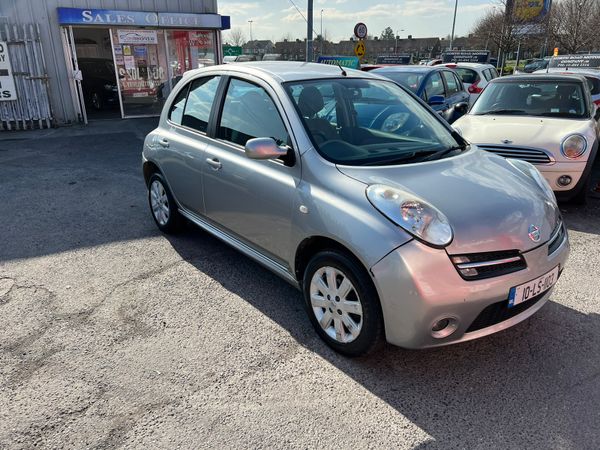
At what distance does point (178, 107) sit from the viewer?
15.1 ft

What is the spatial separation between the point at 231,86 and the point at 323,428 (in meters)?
2.67

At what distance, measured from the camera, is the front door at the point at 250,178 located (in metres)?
3.25

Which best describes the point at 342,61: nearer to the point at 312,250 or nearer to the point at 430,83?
the point at 430,83

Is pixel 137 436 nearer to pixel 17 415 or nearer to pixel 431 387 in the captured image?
pixel 17 415

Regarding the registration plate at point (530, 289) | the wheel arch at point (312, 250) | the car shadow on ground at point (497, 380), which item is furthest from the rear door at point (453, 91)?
the wheel arch at point (312, 250)

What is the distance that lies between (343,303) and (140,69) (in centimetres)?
1284

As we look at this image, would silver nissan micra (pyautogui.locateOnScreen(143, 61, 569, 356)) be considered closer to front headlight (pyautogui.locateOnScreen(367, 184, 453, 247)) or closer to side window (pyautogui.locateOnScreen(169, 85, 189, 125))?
front headlight (pyautogui.locateOnScreen(367, 184, 453, 247))

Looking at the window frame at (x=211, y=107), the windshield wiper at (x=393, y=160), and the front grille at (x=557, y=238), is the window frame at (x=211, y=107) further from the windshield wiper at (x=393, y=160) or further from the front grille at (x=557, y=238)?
the front grille at (x=557, y=238)

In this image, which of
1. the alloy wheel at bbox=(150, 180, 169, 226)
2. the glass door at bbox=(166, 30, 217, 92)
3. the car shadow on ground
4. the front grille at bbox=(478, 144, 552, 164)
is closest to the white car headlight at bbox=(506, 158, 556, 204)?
the car shadow on ground

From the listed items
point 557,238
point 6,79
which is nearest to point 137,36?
point 6,79

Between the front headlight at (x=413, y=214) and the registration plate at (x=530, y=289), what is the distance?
1.65 ft

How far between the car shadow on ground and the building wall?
11.0m

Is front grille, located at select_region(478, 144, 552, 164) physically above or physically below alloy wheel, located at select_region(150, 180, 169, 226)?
above

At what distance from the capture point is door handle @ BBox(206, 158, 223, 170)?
3758mm
